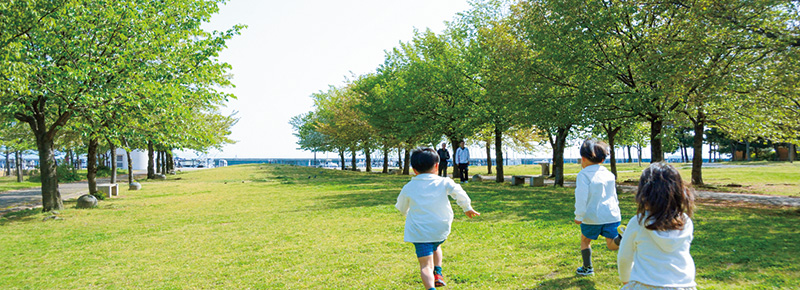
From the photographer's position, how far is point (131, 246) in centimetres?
930

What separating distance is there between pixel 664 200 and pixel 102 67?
13.6 metres

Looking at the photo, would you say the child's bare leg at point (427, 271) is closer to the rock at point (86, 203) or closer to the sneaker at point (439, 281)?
the sneaker at point (439, 281)

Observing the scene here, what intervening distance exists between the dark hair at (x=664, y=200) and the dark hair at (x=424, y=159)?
7.28ft

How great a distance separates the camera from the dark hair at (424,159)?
500 cm

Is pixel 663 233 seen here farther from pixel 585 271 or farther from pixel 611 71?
pixel 611 71

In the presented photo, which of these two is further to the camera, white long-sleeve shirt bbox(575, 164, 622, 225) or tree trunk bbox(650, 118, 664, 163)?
tree trunk bbox(650, 118, 664, 163)

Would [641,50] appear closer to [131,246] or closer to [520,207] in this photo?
[520,207]

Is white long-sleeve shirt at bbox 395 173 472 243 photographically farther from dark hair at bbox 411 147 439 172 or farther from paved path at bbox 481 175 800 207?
paved path at bbox 481 175 800 207

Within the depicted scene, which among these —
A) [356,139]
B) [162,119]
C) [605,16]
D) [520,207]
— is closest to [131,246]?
[162,119]

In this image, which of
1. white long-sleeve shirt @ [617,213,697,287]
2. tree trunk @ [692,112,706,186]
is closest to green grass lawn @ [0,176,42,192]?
white long-sleeve shirt @ [617,213,697,287]

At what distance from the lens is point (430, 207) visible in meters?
4.85

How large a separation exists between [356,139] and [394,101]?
38.3 feet

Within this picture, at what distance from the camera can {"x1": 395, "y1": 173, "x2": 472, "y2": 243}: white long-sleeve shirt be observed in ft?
15.8

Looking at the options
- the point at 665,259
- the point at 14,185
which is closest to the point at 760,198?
the point at 665,259
